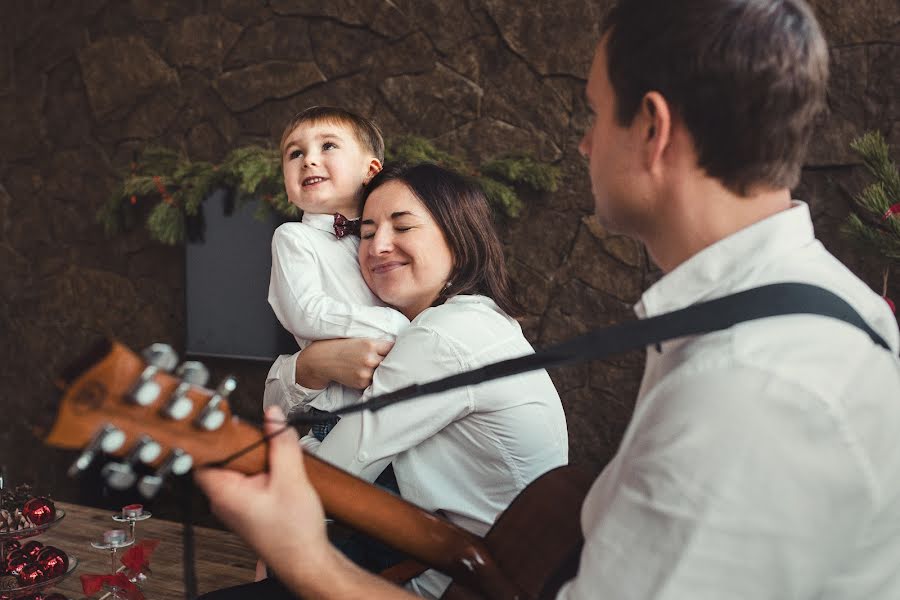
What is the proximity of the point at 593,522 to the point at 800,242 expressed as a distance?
35 cm

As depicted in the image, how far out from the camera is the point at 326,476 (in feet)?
3.16

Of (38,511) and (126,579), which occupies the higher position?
(38,511)

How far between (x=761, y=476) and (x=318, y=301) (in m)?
1.32

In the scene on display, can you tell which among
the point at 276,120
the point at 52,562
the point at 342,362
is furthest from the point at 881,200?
the point at 276,120

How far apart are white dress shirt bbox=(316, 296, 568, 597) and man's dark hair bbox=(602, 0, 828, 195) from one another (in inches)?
27.8

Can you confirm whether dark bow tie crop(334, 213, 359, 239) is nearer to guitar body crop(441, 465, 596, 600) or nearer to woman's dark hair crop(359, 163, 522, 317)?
woman's dark hair crop(359, 163, 522, 317)

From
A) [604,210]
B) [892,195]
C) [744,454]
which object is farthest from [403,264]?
[892,195]

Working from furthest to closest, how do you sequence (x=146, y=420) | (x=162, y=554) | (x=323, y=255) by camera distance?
(x=162, y=554) < (x=323, y=255) < (x=146, y=420)

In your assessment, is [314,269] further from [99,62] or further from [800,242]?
[99,62]

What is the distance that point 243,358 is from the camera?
142 inches

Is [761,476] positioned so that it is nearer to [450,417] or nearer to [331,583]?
[331,583]

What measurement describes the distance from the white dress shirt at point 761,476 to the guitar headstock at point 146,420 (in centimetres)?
36

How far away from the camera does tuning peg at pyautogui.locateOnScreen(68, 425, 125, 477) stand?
0.75 meters

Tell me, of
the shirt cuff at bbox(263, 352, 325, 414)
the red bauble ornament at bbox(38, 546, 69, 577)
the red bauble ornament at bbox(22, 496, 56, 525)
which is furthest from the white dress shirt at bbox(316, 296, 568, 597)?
the red bauble ornament at bbox(22, 496, 56, 525)
